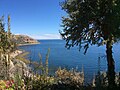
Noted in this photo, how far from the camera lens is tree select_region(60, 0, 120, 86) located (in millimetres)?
13477

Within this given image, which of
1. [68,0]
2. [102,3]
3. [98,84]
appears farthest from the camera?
[68,0]

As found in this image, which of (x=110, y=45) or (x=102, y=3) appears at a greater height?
(x=102, y=3)

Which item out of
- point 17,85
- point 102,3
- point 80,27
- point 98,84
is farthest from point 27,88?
point 102,3

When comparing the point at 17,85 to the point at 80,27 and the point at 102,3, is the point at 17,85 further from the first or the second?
the point at 102,3

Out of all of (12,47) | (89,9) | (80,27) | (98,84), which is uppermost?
(89,9)

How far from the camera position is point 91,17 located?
13953 millimetres

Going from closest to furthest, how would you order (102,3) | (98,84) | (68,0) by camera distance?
(98,84) → (102,3) → (68,0)

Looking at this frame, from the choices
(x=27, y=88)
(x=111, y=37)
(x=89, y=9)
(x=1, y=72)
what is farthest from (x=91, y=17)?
(x=1, y=72)

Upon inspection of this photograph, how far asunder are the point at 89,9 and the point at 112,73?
387cm

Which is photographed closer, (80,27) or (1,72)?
(80,27)

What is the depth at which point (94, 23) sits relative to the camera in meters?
14.6

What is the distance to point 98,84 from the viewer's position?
12.8 metres

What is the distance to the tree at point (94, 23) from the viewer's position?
1348 centimetres

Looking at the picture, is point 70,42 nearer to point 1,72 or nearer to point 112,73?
point 112,73
